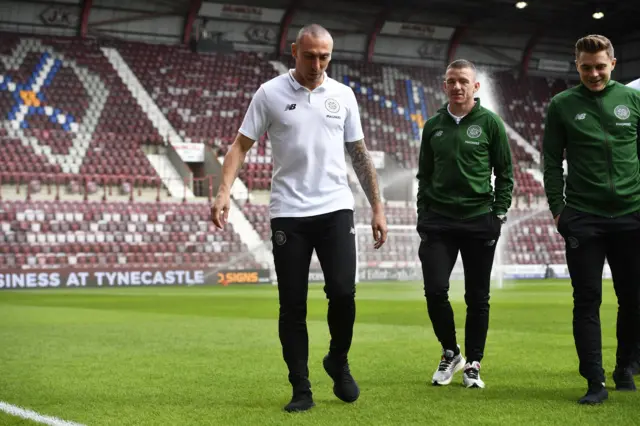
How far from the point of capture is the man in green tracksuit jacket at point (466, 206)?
637 cm

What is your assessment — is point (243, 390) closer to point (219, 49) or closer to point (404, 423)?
point (404, 423)

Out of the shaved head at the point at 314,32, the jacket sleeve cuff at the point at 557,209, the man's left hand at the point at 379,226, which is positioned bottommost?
the man's left hand at the point at 379,226

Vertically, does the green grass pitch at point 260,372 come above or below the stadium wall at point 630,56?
below

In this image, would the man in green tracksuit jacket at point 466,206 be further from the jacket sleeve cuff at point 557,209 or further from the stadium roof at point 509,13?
the stadium roof at point 509,13

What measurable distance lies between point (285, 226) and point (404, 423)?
137 centimetres

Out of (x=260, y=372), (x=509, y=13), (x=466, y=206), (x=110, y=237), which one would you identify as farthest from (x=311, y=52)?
(x=509, y=13)

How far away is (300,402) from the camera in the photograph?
Result: 543 centimetres

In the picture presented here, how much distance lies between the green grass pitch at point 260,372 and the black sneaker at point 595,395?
76mm

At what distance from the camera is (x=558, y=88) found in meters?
48.8

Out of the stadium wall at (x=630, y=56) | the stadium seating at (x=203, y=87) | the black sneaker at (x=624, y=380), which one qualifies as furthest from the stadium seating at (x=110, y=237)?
the stadium wall at (x=630, y=56)

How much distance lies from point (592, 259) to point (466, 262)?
1022 mm

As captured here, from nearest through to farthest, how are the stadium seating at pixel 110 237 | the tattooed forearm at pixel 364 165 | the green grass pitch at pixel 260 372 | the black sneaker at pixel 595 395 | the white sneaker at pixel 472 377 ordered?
the green grass pitch at pixel 260 372, the black sneaker at pixel 595 395, the tattooed forearm at pixel 364 165, the white sneaker at pixel 472 377, the stadium seating at pixel 110 237

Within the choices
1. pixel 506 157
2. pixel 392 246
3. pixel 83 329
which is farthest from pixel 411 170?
pixel 506 157

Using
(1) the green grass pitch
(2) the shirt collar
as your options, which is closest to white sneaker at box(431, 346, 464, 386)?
(1) the green grass pitch
